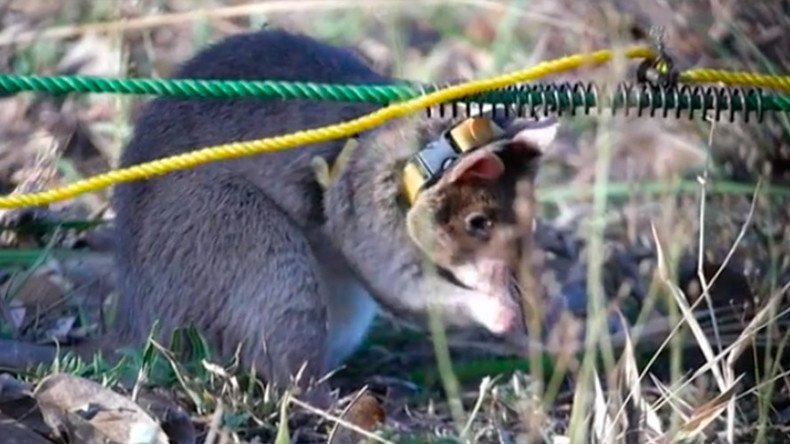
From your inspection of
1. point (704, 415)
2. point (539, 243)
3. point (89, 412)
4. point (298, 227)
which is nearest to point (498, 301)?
point (298, 227)

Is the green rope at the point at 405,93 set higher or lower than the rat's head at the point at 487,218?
higher

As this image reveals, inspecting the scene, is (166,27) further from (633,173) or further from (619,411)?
(619,411)

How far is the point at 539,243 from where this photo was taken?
21.5ft

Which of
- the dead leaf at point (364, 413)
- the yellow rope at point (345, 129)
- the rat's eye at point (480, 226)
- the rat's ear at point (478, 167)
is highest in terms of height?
the yellow rope at point (345, 129)

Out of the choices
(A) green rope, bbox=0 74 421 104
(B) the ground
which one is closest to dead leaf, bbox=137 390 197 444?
(B) the ground

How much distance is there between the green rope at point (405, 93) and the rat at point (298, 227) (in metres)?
0.65

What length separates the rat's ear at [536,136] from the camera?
16.9ft

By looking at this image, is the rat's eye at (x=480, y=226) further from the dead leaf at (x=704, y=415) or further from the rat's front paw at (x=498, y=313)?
the dead leaf at (x=704, y=415)

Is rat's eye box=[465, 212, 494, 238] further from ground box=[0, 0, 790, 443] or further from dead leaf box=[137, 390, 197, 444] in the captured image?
dead leaf box=[137, 390, 197, 444]

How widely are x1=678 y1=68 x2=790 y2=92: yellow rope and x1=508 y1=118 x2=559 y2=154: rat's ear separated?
831mm

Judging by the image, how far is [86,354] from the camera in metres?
5.18

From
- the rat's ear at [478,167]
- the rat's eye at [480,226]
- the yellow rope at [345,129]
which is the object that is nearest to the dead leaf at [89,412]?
the yellow rope at [345,129]

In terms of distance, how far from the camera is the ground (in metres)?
4.08

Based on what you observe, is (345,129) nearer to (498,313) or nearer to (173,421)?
(173,421)
